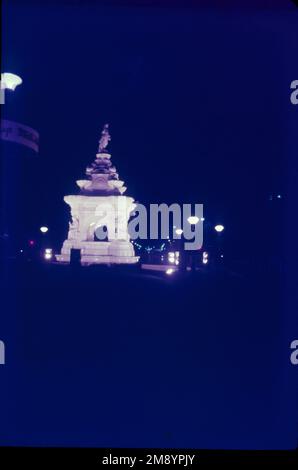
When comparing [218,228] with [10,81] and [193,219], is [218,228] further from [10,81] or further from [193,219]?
[10,81]

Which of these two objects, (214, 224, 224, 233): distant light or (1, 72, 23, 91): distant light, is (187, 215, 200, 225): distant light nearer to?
(214, 224, 224, 233): distant light

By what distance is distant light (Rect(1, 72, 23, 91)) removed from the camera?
7.14 ft

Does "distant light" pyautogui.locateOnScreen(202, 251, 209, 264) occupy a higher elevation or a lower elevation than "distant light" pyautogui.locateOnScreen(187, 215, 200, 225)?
lower

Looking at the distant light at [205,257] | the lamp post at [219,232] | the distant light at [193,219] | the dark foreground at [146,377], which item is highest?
the distant light at [193,219]

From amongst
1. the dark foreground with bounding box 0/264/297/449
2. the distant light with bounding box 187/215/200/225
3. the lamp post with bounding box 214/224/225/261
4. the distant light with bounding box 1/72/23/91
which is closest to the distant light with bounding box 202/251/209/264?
the lamp post with bounding box 214/224/225/261

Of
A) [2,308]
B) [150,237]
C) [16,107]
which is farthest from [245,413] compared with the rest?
[16,107]

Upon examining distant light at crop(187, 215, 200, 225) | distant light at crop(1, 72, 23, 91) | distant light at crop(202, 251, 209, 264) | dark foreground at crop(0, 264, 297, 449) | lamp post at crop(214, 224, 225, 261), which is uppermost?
distant light at crop(1, 72, 23, 91)

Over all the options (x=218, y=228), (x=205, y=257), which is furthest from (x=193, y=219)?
(x=205, y=257)

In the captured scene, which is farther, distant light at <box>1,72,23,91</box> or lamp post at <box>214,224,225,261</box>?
lamp post at <box>214,224,225,261</box>

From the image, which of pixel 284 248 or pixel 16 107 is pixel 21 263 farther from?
pixel 284 248

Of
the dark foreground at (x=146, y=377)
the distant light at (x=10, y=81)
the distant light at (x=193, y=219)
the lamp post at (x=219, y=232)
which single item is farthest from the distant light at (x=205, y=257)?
the distant light at (x=10, y=81)

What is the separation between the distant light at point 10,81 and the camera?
7.14 ft

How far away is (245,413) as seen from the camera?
2283 millimetres

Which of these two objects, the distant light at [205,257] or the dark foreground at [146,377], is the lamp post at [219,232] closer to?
the distant light at [205,257]
